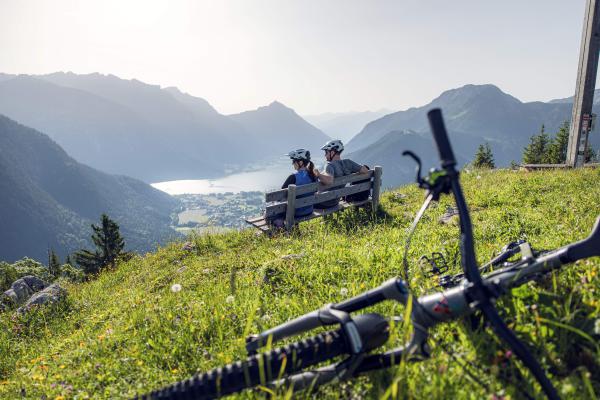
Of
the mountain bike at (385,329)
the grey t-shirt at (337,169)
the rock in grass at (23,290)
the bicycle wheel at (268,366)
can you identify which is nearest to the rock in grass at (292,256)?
the mountain bike at (385,329)

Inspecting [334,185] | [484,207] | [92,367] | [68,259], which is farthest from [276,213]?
[68,259]

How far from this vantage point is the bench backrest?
9367mm

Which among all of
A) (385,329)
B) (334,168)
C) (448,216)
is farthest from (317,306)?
(334,168)

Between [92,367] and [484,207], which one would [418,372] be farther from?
[484,207]

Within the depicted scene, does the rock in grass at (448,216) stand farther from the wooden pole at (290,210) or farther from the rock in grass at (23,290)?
the rock in grass at (23,290)

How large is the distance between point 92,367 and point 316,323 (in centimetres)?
302

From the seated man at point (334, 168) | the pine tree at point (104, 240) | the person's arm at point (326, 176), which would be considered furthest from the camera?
the pine tree at point (104, 240)

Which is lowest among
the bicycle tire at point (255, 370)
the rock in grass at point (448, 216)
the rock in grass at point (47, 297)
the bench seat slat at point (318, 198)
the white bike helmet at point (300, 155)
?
the rock in grass at point (47, 297)

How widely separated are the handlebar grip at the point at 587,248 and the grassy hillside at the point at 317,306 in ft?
1.48

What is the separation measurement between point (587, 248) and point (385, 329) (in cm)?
129

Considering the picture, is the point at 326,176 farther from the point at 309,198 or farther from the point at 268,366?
the point at 268,366

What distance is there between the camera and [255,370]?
75.6 inches

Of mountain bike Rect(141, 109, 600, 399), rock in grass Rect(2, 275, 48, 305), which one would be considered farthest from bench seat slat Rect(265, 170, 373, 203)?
rock in grass Rect(2, 275, 48, 305)

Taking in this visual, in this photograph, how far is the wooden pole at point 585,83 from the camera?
13.3m
